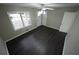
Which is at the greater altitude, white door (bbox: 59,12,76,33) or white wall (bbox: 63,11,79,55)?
white wall (bbox: 63,11,79,55)

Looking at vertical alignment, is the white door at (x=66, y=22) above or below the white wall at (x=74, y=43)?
below

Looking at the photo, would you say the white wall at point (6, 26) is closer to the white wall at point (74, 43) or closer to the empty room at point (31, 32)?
the empty room at point (31, 32)

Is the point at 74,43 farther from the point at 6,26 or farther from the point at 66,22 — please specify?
the point at 66,22

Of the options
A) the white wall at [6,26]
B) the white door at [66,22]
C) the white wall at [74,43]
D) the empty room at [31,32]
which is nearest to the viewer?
the white wall at [74,43]

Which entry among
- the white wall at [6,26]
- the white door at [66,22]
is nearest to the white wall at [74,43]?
the white door at [66,22]

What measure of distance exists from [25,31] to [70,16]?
7.62 ft

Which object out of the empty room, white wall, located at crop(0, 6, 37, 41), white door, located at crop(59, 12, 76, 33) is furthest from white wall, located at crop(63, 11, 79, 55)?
white wall, located at crop(0, 6, 37, 41)

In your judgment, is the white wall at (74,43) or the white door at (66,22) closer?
the white wall at (74,43)

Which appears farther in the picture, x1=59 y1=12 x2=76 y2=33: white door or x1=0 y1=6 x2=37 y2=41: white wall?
x1=59 y1=12 x2=76 y2=33: white door

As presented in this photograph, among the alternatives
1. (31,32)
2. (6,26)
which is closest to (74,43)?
(6,26)

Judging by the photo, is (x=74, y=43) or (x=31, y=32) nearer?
(x=74, y=43)

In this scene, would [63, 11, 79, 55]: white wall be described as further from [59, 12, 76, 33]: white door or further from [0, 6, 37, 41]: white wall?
[0, 6, 37, 41]: white wall
